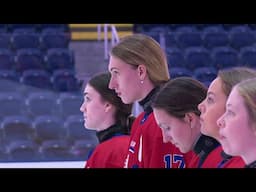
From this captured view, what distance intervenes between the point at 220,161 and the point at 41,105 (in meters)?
2.96

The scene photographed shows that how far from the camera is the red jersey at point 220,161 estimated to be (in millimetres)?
1482

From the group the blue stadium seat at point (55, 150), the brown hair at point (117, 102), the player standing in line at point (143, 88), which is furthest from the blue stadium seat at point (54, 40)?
the player standing in line at point (143, 88)

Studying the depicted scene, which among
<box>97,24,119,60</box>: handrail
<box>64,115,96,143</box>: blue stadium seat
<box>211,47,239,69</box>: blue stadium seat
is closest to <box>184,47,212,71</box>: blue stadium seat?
<box>211,47,239,69</box>: blue stadium seat

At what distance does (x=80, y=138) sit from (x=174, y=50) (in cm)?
100

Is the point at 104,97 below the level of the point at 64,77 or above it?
above

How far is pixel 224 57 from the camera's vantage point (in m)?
4.88

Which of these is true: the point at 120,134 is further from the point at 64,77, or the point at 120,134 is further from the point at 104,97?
the point at 64,77

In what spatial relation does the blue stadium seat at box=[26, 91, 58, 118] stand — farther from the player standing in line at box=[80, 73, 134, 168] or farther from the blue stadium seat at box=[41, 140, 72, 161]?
the player standing in line at box=[80, 73, 134, 168]

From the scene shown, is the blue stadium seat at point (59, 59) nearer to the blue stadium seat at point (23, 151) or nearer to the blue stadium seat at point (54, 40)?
the blue stadium seat at point (54, 40)

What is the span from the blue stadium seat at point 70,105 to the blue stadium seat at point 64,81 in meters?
0.31

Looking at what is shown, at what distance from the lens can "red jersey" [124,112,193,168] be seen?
72.5 inches
